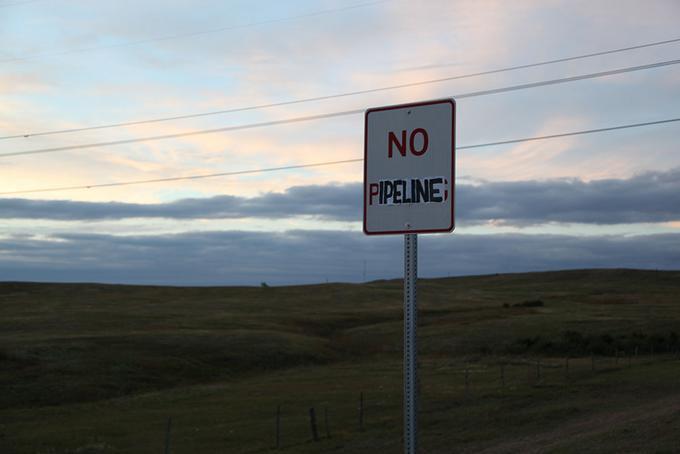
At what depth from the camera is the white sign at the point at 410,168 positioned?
587cm

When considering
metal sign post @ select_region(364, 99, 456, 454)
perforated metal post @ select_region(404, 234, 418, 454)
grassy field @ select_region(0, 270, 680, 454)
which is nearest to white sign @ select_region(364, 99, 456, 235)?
metal sign post @ select_region(364, 99, 456, 454)

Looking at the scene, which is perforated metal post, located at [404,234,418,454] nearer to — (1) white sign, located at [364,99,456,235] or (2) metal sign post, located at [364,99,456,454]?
(2) metal sign post, located at [364,99,456,454]

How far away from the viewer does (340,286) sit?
165 m

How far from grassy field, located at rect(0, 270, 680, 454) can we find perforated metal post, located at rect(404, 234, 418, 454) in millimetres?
19728

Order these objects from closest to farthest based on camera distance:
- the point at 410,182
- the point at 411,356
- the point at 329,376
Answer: the point at 411,356 → the point at 410,182 → the point at 329,376

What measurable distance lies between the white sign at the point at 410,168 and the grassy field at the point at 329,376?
65.0 ft

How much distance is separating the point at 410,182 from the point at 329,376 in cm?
5645

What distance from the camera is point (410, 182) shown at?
239 inches

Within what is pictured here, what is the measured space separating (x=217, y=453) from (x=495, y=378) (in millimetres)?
27617

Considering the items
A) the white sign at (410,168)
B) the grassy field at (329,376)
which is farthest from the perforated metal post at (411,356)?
the grassy field at (329,376)

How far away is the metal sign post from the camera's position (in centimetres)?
573

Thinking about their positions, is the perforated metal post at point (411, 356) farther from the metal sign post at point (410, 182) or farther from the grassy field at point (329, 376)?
the grassy field at point (329, 376)

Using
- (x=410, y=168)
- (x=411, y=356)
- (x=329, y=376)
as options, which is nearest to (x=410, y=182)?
(x=410, y=168)

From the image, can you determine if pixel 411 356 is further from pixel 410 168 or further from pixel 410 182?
pixel 410 168
